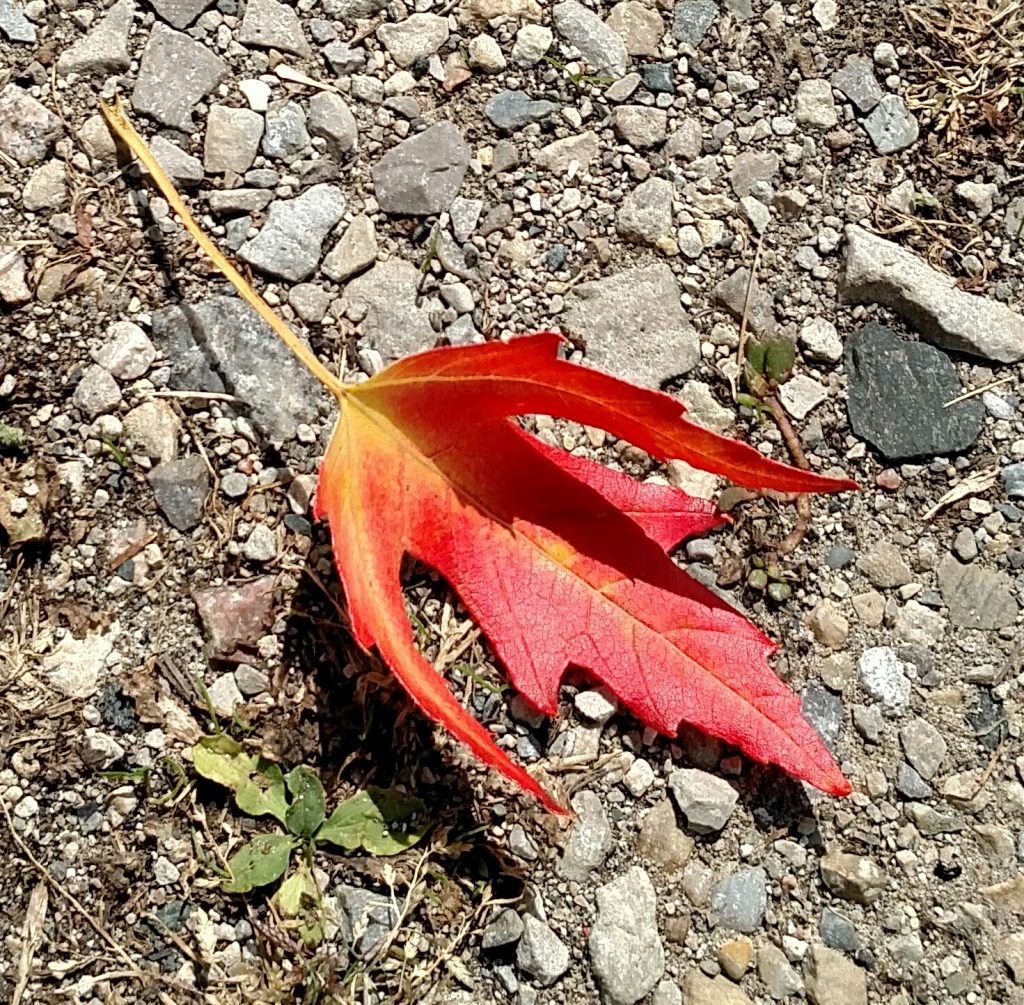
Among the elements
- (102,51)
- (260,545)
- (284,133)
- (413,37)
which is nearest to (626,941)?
(260,545)

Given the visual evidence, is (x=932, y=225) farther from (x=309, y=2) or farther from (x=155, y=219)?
(x=155, y=219)

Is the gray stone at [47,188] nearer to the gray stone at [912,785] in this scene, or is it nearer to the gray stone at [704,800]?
the gray stone at [704,800]

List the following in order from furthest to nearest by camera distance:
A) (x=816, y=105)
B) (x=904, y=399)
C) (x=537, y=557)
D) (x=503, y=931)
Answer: (x=816, y=105) < (x=904, y=399) < (x=503, y=931) < (x=537, y=557)

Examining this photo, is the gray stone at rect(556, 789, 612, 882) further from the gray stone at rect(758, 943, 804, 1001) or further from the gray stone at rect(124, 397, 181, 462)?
the gray stone at rect(124, 397, 181, 462)

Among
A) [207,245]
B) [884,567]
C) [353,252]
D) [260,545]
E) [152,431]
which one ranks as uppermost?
[207,245]

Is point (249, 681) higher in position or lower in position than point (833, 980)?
higher

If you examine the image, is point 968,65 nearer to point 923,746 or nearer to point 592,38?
point 592,38
